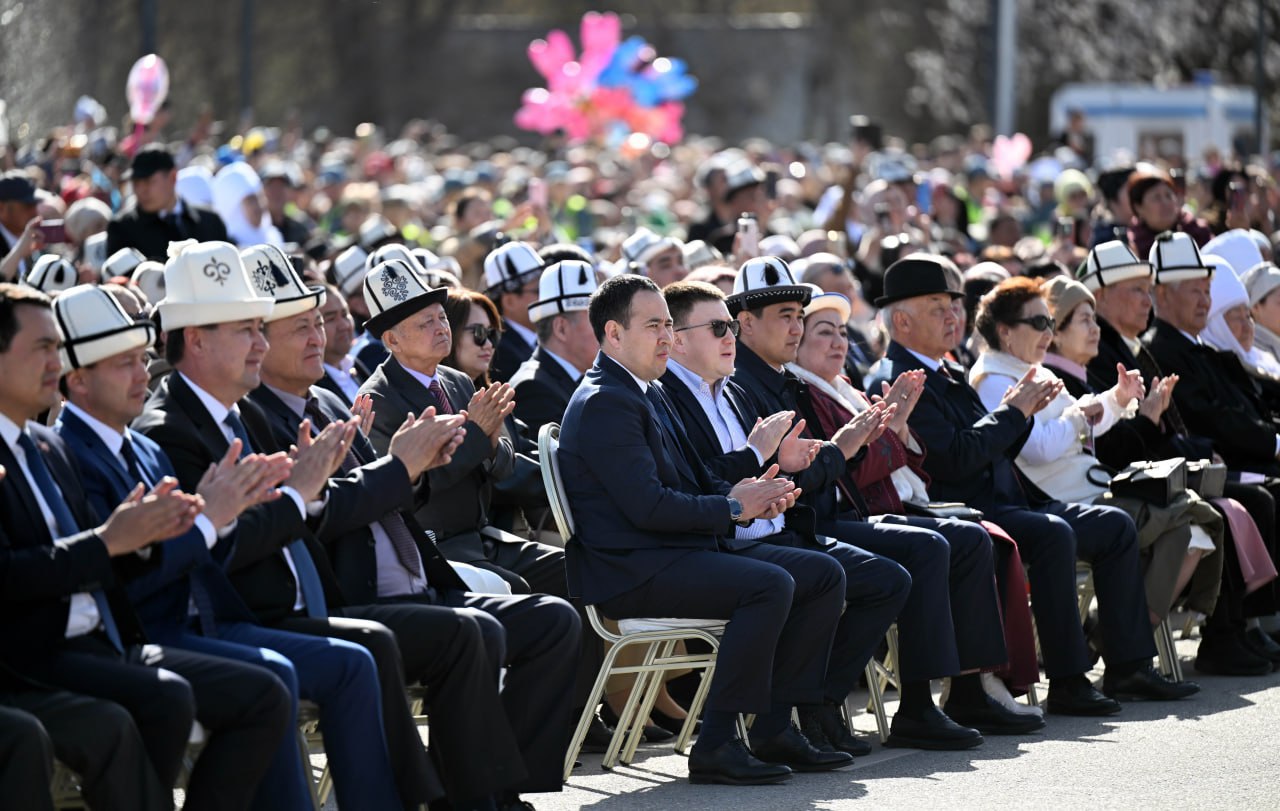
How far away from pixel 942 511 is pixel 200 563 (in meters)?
3.60

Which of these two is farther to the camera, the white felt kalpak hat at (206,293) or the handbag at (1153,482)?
the handbag at (1153,482)

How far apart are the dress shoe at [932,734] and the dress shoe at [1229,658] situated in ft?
6.81

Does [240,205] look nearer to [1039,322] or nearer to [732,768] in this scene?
[1039,322]

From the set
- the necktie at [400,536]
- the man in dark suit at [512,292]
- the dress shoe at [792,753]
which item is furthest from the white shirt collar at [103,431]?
the man in dark suit at [512,292]

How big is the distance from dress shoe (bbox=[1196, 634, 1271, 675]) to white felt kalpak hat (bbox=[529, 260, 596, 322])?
3253 mm

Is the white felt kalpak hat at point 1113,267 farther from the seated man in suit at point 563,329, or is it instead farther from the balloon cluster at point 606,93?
the balloon cluster at point 606,93

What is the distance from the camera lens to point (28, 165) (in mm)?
15602

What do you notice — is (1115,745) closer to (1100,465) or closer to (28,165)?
(1100,465)

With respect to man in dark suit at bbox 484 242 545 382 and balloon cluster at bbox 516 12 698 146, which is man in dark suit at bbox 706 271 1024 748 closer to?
man in dark suit at bbox 484 242 545 382

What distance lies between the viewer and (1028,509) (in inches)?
347

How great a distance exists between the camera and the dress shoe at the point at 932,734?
775 cm

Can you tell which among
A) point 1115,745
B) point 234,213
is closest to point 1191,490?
point 1115,745

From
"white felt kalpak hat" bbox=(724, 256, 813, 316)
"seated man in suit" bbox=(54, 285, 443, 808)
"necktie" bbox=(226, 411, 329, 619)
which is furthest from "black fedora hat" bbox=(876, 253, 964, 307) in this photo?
"seated man in suit" bbox=(54, 285, 443, 808)

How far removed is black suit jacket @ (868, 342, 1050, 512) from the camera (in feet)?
27.9
